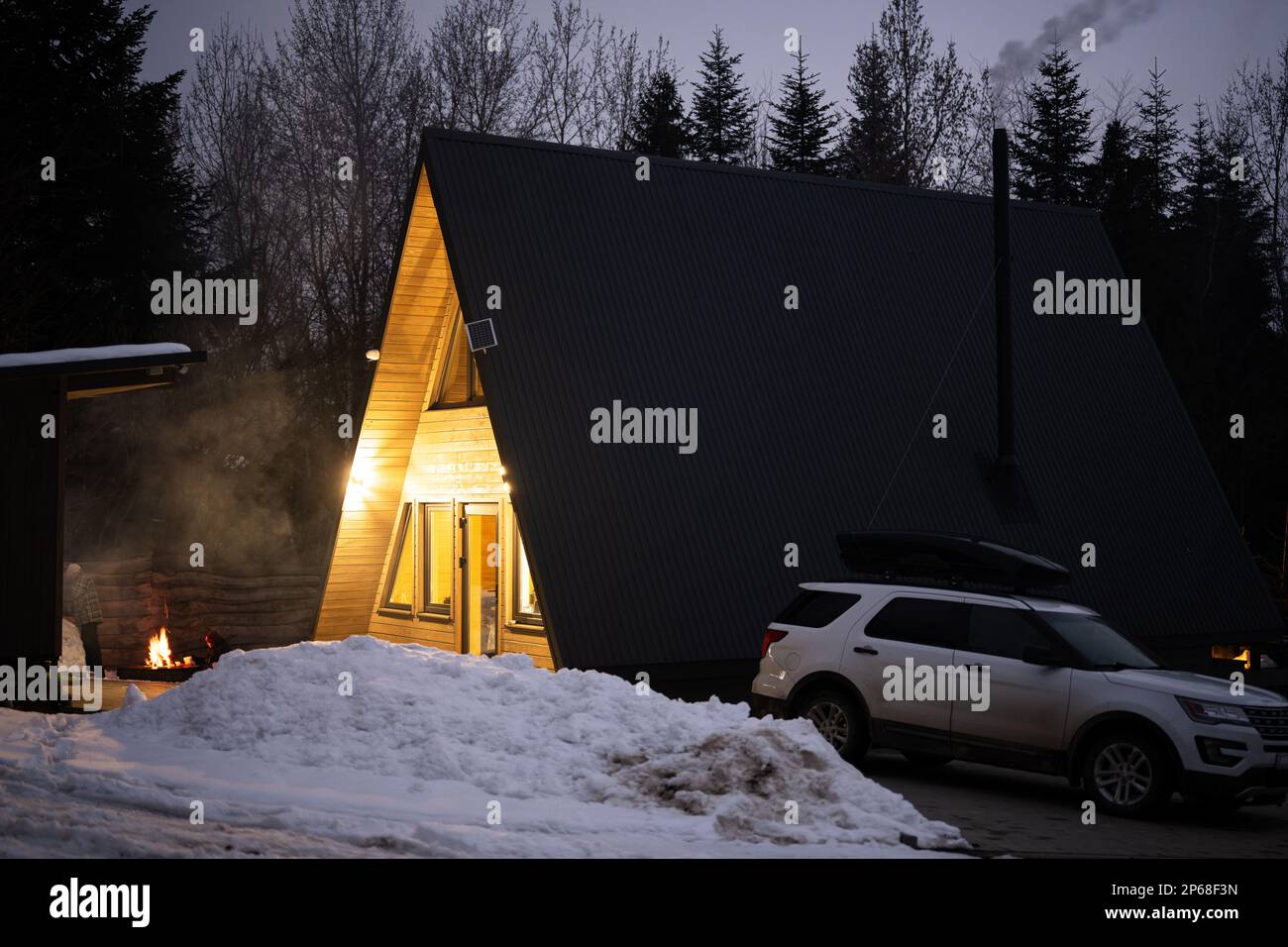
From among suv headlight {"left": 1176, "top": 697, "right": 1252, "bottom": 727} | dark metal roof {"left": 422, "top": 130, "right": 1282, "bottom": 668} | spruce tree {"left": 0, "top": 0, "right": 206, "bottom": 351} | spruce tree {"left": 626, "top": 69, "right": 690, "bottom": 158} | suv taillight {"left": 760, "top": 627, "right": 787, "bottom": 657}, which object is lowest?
suv headlight {"left": 1176, "top": 697, "right": 1252, "bottom": 727}

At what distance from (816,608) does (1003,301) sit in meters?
9.21

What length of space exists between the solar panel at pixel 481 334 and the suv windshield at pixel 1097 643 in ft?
25.9

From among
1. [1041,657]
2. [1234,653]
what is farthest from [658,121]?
[1041,657]

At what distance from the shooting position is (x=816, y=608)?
45.8ft

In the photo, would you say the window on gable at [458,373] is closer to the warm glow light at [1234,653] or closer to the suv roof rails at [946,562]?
the suv roof rails at [946,562]

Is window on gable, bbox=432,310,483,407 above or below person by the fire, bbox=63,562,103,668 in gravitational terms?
above

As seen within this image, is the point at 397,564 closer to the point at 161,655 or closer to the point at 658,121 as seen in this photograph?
the point at 161,655

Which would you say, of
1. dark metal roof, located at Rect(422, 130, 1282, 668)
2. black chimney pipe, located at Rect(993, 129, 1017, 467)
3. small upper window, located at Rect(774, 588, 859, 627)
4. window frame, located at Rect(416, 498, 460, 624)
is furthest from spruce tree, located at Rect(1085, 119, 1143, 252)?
small upper window, located at Rect(774, 588, 859, 627)

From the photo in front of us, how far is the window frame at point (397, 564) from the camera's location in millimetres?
20547

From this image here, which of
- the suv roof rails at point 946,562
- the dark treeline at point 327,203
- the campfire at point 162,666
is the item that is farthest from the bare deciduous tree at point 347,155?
the suv roof rails at point 946,562

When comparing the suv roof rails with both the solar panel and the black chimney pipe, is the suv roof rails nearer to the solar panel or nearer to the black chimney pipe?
the solar panel

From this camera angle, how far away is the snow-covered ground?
8828mm

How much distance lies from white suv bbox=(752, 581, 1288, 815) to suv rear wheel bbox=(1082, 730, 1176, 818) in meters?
0.01
